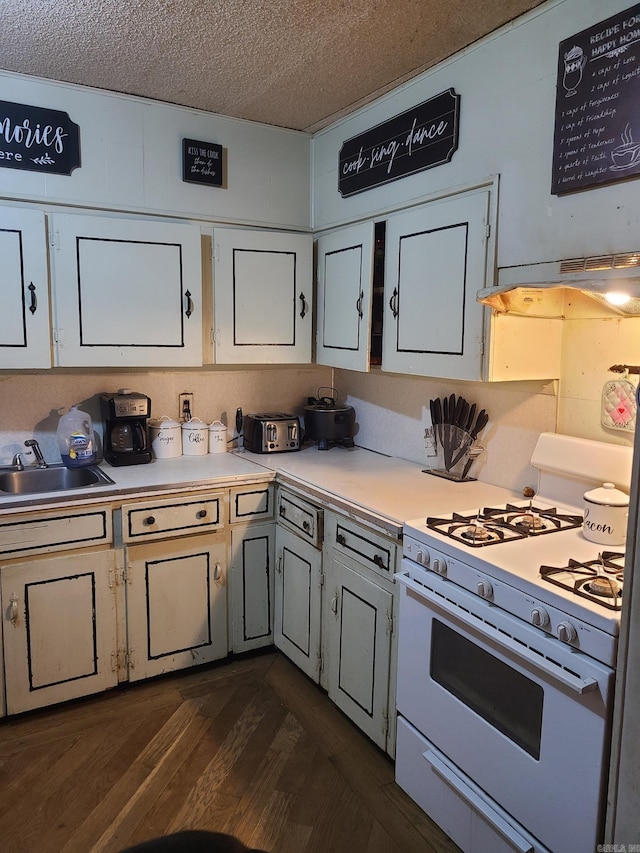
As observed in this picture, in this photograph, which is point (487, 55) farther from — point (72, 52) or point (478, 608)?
point (478, 608)

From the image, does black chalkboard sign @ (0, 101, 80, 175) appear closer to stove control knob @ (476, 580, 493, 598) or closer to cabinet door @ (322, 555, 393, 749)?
cabinet door @ (322, 555, 393, 749)

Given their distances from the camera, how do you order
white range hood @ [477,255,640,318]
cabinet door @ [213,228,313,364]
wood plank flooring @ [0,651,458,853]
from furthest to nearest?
cabinet door @ [213,228,313,364] → wood plank flooring @ [0,651,458,853] → white range hood @ [477,255,640,318]

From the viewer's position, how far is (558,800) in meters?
1.45

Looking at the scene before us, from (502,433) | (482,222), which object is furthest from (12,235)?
(502,433)

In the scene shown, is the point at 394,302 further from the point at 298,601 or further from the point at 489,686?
the point at 489,686

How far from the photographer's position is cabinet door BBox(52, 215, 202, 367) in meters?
2.56

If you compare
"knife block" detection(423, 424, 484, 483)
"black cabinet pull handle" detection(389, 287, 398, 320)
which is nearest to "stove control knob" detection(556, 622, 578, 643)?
"knife block" detection(423, 424, 484, 483)

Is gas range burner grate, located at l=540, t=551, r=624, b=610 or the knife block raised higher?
the knife block

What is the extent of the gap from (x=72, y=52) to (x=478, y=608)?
7.56 feet

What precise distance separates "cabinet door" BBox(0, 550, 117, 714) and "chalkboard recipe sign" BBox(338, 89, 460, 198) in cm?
189

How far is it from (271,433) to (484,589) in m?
1.66

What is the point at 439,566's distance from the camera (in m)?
1.80

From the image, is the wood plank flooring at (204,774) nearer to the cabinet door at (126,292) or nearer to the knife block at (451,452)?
the knife block at (451,452)

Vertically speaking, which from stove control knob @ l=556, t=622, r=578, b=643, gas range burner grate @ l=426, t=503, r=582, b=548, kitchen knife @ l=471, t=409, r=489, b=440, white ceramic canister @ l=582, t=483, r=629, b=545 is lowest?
stove control knob @ l=556, t=622, r=578, b=643
